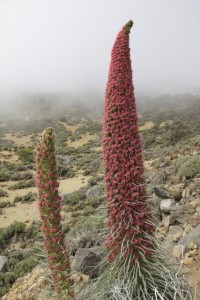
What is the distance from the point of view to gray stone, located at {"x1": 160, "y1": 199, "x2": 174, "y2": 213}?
7882 millimetres

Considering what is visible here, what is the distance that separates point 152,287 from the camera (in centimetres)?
281

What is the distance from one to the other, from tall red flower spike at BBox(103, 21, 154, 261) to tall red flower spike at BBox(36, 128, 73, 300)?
20.9 inches

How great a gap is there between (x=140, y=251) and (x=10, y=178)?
21936mm

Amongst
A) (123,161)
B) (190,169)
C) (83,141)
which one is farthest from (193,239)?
(83,141)

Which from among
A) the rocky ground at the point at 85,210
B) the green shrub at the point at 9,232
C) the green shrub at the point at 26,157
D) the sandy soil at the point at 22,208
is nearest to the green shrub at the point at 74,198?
the rocky ground at the point at 85,210

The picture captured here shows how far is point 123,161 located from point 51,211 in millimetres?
739

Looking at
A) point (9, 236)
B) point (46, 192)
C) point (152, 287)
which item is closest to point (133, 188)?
point (46, 192)

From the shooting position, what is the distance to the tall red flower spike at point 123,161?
2578 millimetres

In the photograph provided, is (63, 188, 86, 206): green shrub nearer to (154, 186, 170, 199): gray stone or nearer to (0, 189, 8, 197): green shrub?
(0, 189, 8, 197): green shrub

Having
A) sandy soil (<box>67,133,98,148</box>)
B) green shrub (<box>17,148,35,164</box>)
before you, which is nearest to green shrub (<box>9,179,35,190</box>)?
green shrub (<box>17,148,35,164</box>)

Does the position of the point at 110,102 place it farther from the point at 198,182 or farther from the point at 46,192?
the point at 198,182

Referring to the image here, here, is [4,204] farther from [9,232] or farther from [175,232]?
[175,232]

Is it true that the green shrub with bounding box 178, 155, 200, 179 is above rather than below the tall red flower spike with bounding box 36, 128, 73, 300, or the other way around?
below

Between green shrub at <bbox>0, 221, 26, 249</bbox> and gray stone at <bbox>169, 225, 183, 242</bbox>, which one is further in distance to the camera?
green shrub at <bbox>0, 221, 26, 249</bbox>
